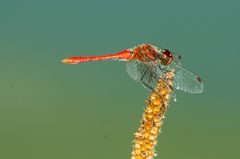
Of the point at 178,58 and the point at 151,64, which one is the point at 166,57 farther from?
the point at 151,64

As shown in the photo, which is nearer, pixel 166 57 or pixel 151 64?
pixel 166 57

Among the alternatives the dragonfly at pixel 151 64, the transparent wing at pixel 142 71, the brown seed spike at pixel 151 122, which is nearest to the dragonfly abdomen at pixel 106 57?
the dragonfly at pixel 151 64

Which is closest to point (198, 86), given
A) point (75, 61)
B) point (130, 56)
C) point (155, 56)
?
point (155, 56)

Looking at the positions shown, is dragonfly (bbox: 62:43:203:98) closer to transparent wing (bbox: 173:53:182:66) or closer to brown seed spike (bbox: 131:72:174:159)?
transparent wing (bbox: 173:53:182:66)

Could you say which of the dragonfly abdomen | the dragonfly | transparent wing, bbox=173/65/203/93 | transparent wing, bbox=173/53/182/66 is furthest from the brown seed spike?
the dragonfly abdomen

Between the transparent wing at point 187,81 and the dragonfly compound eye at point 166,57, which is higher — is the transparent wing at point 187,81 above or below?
below

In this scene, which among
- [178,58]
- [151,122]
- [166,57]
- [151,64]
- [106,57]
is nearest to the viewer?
[151,122]

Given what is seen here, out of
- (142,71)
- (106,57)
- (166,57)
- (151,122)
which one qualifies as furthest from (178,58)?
(151,122)

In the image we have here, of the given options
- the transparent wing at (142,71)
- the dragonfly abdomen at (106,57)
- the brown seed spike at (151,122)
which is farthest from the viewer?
the dragonfly abdomen at (106,57)

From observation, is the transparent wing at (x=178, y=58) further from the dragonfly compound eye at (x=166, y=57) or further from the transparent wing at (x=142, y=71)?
the transparent wing at (x=142, y=71)
